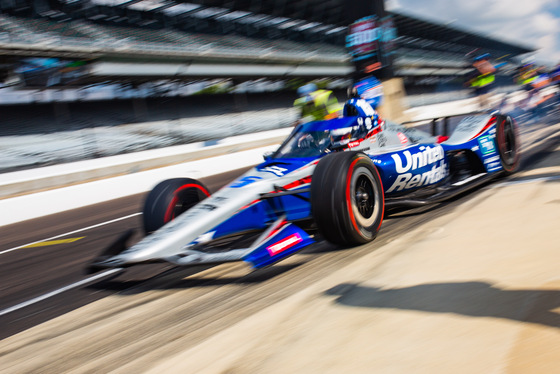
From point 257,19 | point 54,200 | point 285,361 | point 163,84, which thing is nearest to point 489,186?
point 285,361

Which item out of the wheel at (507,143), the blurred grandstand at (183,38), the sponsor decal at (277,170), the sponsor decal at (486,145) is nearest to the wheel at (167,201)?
the sponsor decal at (277,170)

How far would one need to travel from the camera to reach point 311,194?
3.78 meters

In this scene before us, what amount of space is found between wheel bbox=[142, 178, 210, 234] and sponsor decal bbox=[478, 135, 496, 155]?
313cm

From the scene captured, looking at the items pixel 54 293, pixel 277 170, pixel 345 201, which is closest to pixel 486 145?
pixel 277 170

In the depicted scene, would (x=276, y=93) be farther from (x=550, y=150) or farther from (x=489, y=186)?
(x=489, y=186)

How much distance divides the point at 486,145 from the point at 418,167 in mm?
1278

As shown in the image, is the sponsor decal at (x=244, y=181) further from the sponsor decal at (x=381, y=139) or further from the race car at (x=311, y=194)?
the sponsor decal at (x=381, y=139)

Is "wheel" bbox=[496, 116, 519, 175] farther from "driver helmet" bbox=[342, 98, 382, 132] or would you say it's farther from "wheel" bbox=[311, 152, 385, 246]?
"wheel" bbox=[311, 152, 385, 246]

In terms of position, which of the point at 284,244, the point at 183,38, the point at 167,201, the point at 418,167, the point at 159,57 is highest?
the point at 183,38

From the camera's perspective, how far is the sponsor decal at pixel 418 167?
482 cm

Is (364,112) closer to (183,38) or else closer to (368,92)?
(368,92)

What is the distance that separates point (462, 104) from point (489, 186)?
2677cm

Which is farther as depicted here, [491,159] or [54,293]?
[491,159]

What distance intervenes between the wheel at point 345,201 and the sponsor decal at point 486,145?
2.22 m
